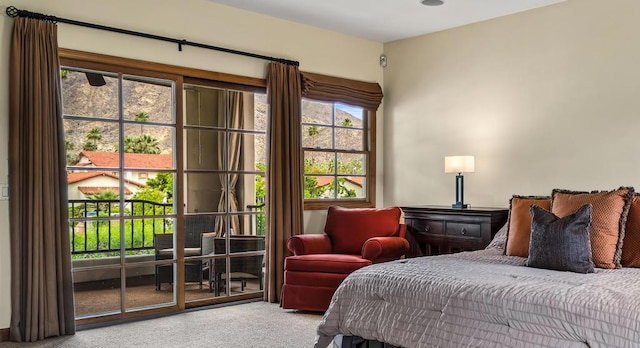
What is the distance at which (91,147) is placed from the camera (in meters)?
4.08

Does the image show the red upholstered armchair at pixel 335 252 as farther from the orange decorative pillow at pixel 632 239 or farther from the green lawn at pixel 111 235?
the orange decorative pillow at pixel 632 239

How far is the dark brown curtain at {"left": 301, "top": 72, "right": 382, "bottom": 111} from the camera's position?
524 cm

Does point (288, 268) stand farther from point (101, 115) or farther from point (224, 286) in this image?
point (101, 115)

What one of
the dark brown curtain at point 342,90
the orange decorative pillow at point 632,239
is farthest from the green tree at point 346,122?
the orange decorative pillow at point 632,239

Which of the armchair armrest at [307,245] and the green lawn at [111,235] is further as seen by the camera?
the armchair armrest at [307,245]

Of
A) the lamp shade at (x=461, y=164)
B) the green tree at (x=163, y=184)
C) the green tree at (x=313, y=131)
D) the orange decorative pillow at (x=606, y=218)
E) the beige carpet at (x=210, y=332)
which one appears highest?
the green tree at (x=313, y=131)

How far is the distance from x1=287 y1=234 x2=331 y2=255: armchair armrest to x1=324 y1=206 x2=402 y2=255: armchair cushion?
0.52 feet

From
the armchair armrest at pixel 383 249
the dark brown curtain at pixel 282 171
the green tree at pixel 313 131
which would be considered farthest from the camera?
the green tree at pixel 313 131

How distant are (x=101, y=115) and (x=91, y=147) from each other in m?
0.26

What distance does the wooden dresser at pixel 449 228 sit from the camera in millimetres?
4500

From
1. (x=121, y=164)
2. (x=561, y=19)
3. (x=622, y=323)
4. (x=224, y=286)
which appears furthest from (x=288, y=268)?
(x=561, y=19)

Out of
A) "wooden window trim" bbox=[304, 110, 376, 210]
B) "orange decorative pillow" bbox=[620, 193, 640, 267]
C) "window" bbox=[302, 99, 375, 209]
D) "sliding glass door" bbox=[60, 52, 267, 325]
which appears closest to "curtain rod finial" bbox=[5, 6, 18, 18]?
"sliding glass door" bbox=[60, 52, 267, 325]

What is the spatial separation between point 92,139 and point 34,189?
1.99 ft

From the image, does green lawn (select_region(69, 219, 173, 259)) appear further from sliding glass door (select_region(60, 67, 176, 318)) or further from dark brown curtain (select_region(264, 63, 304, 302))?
dark brown curtain (select_region(264, 63, 304, 302))
